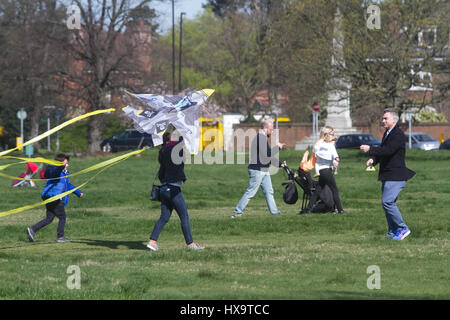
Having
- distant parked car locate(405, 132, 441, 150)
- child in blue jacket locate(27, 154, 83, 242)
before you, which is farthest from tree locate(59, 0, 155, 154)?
child in blue jacket locate(27, 154, 83, 242)

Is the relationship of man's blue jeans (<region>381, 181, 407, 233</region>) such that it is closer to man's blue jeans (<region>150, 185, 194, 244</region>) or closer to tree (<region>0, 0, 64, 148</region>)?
man's blue jeans (<region>150, 185, 194, 244</region>)

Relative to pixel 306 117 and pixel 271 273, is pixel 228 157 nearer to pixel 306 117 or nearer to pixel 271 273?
pixel 306 117

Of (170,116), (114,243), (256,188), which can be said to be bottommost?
(114,243)

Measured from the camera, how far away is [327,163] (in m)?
16.9

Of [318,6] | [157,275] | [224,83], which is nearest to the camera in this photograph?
[157,275]

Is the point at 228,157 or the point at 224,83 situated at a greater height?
the point at 224,83

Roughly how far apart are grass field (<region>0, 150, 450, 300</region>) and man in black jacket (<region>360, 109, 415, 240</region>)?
394 mm

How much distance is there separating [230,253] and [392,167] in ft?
9.15

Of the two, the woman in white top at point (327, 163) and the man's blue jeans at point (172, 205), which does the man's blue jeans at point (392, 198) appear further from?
the woman in white top at point (327, 163)

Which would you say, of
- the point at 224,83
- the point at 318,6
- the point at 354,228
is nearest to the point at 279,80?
the point at 224,83

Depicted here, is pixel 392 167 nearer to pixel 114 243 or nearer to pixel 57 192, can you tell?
pixel 114 243

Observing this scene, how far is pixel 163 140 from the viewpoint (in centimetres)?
1143

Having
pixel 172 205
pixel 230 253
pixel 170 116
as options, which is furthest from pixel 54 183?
pixel 230 253

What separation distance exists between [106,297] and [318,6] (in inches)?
1257
